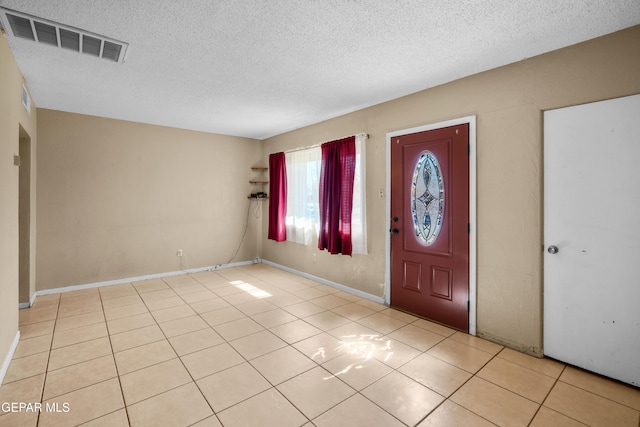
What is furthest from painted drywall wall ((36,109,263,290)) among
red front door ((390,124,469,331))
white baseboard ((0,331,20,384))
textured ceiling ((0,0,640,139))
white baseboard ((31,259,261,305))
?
red front door ((390,124,469,331))

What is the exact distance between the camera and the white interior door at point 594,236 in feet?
7.39

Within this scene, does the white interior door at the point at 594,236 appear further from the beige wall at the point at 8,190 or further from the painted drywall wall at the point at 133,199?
the painted drywall wall at the point at 133,199

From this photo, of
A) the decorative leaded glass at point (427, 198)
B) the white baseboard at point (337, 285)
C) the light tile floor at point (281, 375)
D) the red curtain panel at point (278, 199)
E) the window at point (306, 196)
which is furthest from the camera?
the red curtain panel at point (278, 199)

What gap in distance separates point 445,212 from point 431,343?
53.7 inches

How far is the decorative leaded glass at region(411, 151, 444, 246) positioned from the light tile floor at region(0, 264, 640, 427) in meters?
1.04

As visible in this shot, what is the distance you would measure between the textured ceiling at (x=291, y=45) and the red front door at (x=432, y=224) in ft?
2.41

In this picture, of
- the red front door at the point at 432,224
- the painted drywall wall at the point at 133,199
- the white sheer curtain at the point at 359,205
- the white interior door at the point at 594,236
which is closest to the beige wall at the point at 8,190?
the painted drywall wall at the point at 133,199

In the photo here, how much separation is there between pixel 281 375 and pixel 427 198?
2.39 m

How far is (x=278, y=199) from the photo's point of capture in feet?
19.2

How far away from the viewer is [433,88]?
3424 mm

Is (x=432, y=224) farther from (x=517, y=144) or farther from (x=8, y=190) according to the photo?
(x=8, y=190)

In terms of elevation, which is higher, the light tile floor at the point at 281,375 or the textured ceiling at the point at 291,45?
the textured ceiling at the point at 291,45

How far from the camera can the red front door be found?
3.19 metres

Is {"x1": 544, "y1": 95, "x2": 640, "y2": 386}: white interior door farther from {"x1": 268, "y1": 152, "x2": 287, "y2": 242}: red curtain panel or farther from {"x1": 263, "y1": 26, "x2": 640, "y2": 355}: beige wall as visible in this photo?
{"x1": 268, "y1": 152, "x2": 287, "y2": 242}: red curtain panel
